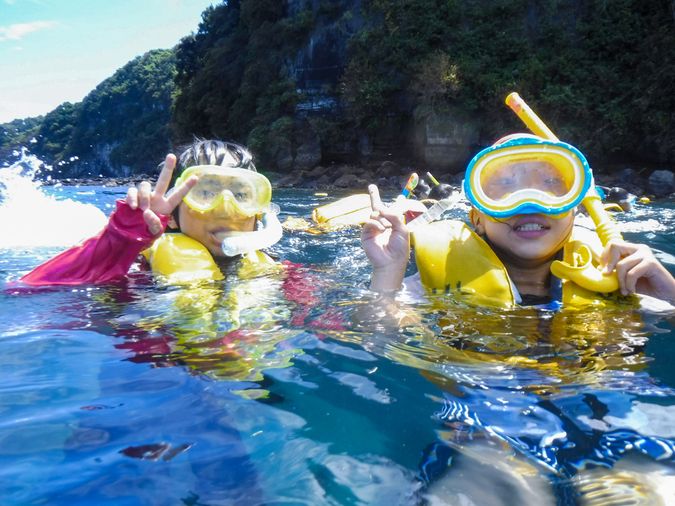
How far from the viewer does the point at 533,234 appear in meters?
2.11

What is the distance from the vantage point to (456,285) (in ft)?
7.25

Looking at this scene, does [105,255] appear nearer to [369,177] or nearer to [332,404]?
[332,404]

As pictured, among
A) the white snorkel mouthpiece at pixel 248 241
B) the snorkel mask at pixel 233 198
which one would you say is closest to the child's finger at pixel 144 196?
the snorkel mask at pixel 233 198

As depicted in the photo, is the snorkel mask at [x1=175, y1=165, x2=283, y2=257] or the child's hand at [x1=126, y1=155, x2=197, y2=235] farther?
the snorkel mask at [x1=175, y1=165, x2=283, y2=257]

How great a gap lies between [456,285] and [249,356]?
3.09 ft

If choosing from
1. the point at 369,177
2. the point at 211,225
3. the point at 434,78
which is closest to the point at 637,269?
the point at 211,225

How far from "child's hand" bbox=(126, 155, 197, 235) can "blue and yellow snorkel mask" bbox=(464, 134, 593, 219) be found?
1.20 meters

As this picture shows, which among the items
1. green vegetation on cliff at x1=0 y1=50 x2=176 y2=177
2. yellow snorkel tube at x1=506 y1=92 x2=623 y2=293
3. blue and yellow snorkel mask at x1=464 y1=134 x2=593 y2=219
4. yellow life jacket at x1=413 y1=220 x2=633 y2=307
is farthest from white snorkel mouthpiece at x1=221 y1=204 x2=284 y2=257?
green vegetation on cliff at x1=0 y1=50 x2=176 y2=177

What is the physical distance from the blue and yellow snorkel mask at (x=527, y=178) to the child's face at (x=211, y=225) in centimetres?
123

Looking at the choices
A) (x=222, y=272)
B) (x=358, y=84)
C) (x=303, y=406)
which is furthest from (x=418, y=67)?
(x=303, y=406)

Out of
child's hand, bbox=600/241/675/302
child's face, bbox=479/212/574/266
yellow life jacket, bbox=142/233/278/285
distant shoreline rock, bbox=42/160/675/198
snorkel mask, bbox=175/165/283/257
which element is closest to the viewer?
child's hand, bbox=600/241/675/302

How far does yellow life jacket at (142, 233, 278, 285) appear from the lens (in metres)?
2.55

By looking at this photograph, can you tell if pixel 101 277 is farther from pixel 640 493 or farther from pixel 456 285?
pixel 640 493

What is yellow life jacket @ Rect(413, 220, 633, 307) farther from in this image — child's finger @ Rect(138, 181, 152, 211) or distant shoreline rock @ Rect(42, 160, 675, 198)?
distant shoreline rock @ Rect(42, 160, 675, 198)
